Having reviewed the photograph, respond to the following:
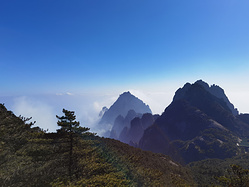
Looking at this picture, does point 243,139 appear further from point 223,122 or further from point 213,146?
point 213,146

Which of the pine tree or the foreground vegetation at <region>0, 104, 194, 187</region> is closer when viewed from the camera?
the foreground vegetation at <region>0, 104, 194, 187</region>

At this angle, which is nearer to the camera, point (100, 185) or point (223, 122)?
point (100, 185)

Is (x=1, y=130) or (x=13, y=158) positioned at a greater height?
(x=1, y=130)

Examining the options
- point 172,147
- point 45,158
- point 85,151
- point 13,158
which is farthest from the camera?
point 172,147

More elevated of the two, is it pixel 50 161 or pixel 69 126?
pixel 69 126

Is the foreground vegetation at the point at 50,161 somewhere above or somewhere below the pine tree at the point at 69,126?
below

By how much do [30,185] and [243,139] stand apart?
795ft

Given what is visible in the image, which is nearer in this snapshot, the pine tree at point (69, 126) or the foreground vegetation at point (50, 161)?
the foreground vegetation at point (50, 161)

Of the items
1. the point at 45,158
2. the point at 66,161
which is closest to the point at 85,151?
the point at 66,161

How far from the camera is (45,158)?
15.4m

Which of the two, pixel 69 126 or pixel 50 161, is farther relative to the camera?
Answer: pixel 69 126

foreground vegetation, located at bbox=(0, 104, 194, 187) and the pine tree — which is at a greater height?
the pine tree

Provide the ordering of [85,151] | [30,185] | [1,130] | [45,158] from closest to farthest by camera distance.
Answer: [30,185] → [1,130] → [45,158] → [85,151]

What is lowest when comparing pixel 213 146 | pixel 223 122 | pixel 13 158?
pixel 213 146
